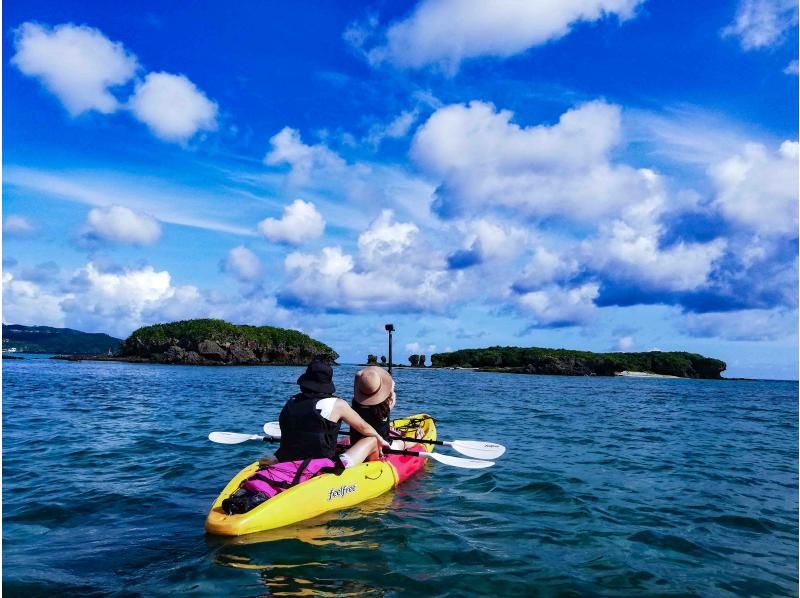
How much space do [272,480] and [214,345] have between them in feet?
395

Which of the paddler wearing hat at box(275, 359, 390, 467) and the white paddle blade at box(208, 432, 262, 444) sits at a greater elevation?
the paddler wearing hat at box(275, 359, 390, 467)

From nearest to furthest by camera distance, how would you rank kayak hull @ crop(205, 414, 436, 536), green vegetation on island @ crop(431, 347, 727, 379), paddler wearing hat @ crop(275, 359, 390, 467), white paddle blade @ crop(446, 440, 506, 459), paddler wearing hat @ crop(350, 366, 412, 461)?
kayak hull @ crop(205, 414, 436, 536) < paddler wearing hat @ crop(275, 359, 390, 467) < paddler wearing hat @ crop(350, 366, 412, 461) < white paddle blade @ crop(446, 440, 506, 459) < green vegetation on island @ crop(431, 347, 727, 379)

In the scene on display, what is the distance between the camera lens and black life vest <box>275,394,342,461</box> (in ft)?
28.0

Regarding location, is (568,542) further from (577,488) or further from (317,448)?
(317,448)

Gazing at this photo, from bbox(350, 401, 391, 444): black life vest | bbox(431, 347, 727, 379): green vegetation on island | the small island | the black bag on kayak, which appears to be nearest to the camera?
the black bag on kayak

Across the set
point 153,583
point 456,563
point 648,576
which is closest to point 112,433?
point 153,583

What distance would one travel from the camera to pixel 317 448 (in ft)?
28.8

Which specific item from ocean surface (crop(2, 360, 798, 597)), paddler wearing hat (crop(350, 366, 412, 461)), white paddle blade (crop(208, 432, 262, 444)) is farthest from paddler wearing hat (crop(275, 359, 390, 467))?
white paddle blade (crop(208, 432, 262, 444))

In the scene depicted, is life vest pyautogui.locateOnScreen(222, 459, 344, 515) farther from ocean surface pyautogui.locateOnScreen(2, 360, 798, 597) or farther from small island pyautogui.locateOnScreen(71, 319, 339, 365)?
small island pyautogui.locateOnScreen(71, 319, 339, 365)

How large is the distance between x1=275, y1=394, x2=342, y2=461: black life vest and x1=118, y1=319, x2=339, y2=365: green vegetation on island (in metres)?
117

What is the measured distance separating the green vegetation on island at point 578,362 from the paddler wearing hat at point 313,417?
389 ft

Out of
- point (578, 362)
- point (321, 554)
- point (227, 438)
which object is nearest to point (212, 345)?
point (578, 362)

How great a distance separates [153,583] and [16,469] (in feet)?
24.9

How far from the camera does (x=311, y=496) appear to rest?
8359mm
